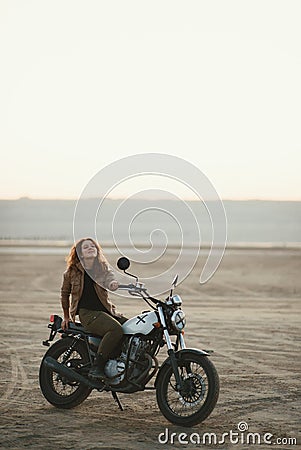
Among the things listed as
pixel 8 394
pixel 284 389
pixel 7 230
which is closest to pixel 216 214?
pixel 284 389

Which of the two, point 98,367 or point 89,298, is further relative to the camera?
point 89,298

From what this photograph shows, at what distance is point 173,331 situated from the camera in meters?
9.05

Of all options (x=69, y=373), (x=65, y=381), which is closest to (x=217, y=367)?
(x=65, y=381)

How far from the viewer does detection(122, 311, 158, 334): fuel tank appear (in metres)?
9.17

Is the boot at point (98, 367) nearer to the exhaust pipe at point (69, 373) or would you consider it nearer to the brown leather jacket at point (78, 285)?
the exhaust pipe at point (69, 373)

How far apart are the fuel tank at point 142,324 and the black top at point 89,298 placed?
0.35 meters

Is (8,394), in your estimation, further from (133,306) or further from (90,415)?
(133,306)

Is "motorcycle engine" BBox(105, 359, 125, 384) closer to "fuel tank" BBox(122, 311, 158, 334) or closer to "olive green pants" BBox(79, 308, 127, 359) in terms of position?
"olive green pants" BBox(79, 308, 127, 359)

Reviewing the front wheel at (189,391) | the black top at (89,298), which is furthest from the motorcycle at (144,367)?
the black top at (89,298)

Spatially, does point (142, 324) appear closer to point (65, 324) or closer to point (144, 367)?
point (144, 367)

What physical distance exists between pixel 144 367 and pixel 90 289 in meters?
1.00

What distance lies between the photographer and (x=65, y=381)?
969 cm

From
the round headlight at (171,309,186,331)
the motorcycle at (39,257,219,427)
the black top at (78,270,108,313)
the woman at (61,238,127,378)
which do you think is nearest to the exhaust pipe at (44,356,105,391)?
the motorcycle at (39,257,219,427)

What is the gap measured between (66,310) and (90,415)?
1.11 m
